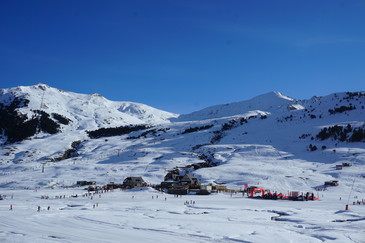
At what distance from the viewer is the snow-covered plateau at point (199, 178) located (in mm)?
23855

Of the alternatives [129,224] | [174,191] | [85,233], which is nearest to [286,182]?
[174,191]

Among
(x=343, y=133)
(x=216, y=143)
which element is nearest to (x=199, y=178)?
(x=216, y=143)

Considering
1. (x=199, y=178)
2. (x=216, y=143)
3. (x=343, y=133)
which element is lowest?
(x=199, y=178)

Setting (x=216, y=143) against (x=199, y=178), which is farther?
(x=216, y=143)

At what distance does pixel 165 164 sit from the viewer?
9594 cm

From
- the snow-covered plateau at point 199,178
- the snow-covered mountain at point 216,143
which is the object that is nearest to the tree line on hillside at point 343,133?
the snow-covered mountain at point 216,143

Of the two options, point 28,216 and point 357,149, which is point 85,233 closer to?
point 28,216

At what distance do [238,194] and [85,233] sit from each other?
133 ft

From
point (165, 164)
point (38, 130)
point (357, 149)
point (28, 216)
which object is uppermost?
point (38, 130)

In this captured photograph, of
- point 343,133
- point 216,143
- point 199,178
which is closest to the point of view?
point 199,178

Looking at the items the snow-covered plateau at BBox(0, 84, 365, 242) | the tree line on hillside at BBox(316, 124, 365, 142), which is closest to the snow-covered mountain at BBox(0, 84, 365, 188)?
the tree line on hillside at BBox(316, 124, 365, 142)

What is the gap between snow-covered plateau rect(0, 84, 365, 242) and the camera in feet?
78.3

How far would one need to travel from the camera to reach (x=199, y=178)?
74312 mm

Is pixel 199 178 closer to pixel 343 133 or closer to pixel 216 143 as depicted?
pixel 216 143
